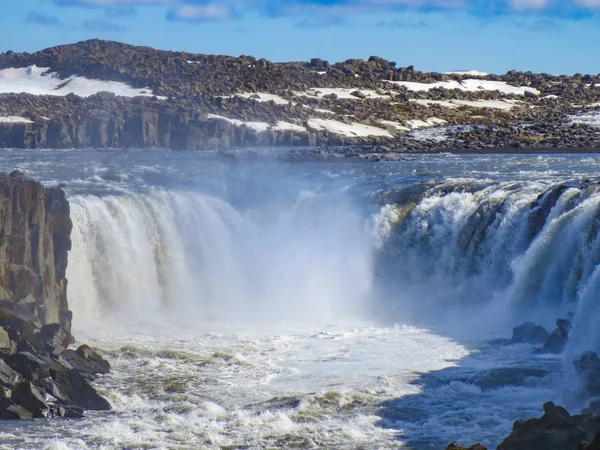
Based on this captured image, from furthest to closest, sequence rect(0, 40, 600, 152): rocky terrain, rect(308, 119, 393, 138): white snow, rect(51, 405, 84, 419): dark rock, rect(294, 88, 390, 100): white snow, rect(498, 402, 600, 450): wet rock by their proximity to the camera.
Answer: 1. rect(294, 88, 390, 100): white snow
2. rect(308, 119, 393, 138): white snow
3. rect(0, 40, 600, 152): rocky terrain
4. rect(51, 405, 84, 419): dark rock
5. rect(498, 402, 600, 450): wet rock

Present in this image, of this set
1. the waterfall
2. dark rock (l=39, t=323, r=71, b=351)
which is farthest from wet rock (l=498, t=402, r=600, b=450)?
the waterfall

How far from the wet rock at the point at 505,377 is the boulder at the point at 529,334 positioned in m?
3.07

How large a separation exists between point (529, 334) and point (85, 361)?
1103 cm

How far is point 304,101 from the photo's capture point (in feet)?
337

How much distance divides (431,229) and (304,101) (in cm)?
6544

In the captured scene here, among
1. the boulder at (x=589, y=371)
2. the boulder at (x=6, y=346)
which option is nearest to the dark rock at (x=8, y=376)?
the boulder at (x=6, y=346)

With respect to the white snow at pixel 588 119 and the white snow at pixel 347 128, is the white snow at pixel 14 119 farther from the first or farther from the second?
the white snow at pixel 588 119

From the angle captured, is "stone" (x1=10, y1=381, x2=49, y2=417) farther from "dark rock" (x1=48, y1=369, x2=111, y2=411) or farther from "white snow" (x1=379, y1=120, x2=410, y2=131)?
"white snow" (x1=379, y1=120, x2=410, y2=131)

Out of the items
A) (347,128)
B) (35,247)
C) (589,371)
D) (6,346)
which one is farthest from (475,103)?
(6,346)

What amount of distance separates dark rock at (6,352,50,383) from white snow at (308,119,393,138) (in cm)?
6362

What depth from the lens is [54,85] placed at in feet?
342

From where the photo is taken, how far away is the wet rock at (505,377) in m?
24.5

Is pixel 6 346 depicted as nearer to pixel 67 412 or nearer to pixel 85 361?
pixel 85 361

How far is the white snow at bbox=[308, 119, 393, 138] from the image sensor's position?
3435 inches
